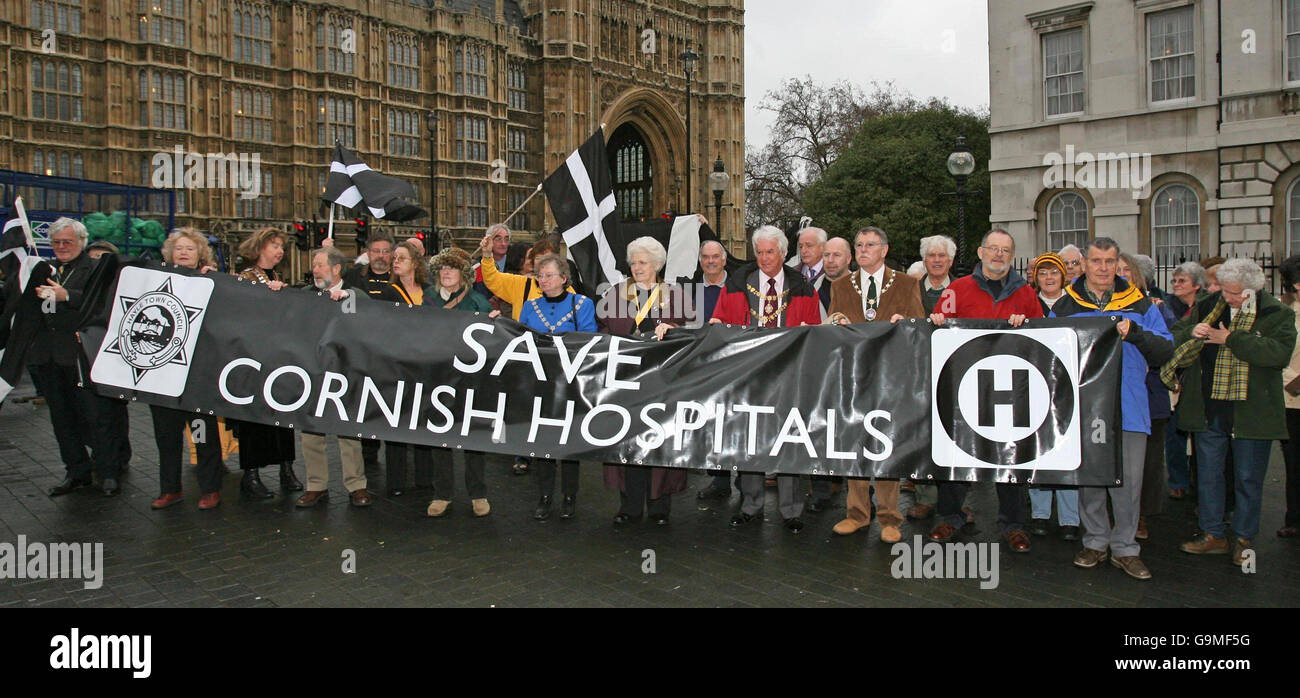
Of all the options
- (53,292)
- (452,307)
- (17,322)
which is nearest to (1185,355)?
(452,307)

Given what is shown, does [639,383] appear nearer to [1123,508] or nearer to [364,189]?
[1123,508]

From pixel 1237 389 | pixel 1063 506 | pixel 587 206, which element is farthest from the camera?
pixel 587 206

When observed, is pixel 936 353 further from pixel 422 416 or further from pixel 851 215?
pixel 851 215

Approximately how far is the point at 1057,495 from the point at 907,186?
40.1m

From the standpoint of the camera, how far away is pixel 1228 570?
218 inches

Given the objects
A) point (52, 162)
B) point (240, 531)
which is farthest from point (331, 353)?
point (52, 162)

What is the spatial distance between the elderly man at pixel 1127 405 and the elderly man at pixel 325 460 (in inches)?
216

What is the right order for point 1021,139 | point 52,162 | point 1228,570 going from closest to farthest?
point 1228,570
point 1021,139
point 52,162

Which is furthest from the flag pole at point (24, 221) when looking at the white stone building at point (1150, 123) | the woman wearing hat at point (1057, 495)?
the white stone building at point (1150, 123)

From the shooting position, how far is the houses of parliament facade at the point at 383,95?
124 ft

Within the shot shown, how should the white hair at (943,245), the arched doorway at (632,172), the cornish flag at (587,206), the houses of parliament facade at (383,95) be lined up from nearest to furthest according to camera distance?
the white hair at (943,245)
the cornish flag at (587,206)
the houses of parliament facade at (383,95)
the arched doorway at (632,172)

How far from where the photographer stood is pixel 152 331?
6.75m

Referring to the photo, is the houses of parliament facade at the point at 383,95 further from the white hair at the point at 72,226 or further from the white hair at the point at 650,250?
the white hair at the point at 72,226
